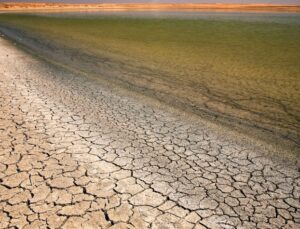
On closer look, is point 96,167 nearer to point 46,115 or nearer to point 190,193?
point 190,193

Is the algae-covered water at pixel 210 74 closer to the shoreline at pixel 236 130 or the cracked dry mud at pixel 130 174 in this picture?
the shoreline at pixel 236 130

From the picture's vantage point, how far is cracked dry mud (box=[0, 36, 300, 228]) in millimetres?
2623

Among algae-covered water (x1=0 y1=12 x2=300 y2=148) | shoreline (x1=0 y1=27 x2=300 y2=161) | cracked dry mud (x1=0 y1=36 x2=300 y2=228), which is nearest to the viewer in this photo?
cracked dry mud (x1=0 y1=36 x2=300 y2=228)

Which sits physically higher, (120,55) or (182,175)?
(120,55)

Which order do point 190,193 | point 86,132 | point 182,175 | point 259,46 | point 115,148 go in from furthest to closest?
point 259,46
point 86,132
point 115,148
point 182,175
point 190,193

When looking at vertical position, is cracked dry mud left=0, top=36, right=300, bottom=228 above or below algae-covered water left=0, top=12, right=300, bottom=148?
below

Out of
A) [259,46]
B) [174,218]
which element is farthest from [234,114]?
[259,46]

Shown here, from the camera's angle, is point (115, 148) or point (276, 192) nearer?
point (276, 192)

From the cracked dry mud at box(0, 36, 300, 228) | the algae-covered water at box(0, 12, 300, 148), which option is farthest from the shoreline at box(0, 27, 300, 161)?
the cracked dry mud at box(0, 36, 300, 228)

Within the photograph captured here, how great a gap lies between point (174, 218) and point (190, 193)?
0.45m

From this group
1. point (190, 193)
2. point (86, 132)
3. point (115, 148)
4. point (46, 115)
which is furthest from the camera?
point (46, 115)

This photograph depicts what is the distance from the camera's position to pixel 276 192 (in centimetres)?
300

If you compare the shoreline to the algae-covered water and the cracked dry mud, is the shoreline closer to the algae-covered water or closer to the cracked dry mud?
the algae-covered water

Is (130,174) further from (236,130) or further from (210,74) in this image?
(210,74)
